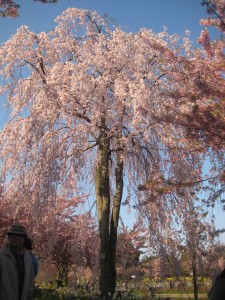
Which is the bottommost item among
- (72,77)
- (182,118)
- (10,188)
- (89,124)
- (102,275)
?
(102,275)

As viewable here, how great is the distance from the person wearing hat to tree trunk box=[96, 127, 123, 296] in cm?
583

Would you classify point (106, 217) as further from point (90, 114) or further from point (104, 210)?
point (90, 114)

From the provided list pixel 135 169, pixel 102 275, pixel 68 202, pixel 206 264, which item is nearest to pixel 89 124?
pixel 135 169

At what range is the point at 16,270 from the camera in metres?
3.90

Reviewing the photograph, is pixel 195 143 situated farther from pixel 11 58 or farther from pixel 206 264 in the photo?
pixel 206 264

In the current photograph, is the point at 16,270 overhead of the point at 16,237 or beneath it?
beneath

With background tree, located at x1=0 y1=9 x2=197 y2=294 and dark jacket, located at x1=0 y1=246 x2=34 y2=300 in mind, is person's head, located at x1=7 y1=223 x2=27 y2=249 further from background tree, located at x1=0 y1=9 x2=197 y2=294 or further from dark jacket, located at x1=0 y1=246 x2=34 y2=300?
background tree, located at x1=0 y1=9 x2=197 y2=294

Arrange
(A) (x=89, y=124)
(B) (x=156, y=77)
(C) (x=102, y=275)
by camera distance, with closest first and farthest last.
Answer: (C) (x=102, y=275)
(A) (x=89, y=124)
(B) (x=156, y=77)

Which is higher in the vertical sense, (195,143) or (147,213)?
(195,143)

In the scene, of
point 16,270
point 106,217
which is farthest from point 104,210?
point 16,270

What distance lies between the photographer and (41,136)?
34.8 feet

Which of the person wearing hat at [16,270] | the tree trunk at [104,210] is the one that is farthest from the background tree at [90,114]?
the person wearing hat at [16,270]

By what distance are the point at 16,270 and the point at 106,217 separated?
659 cm

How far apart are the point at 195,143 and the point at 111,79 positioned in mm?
3835
